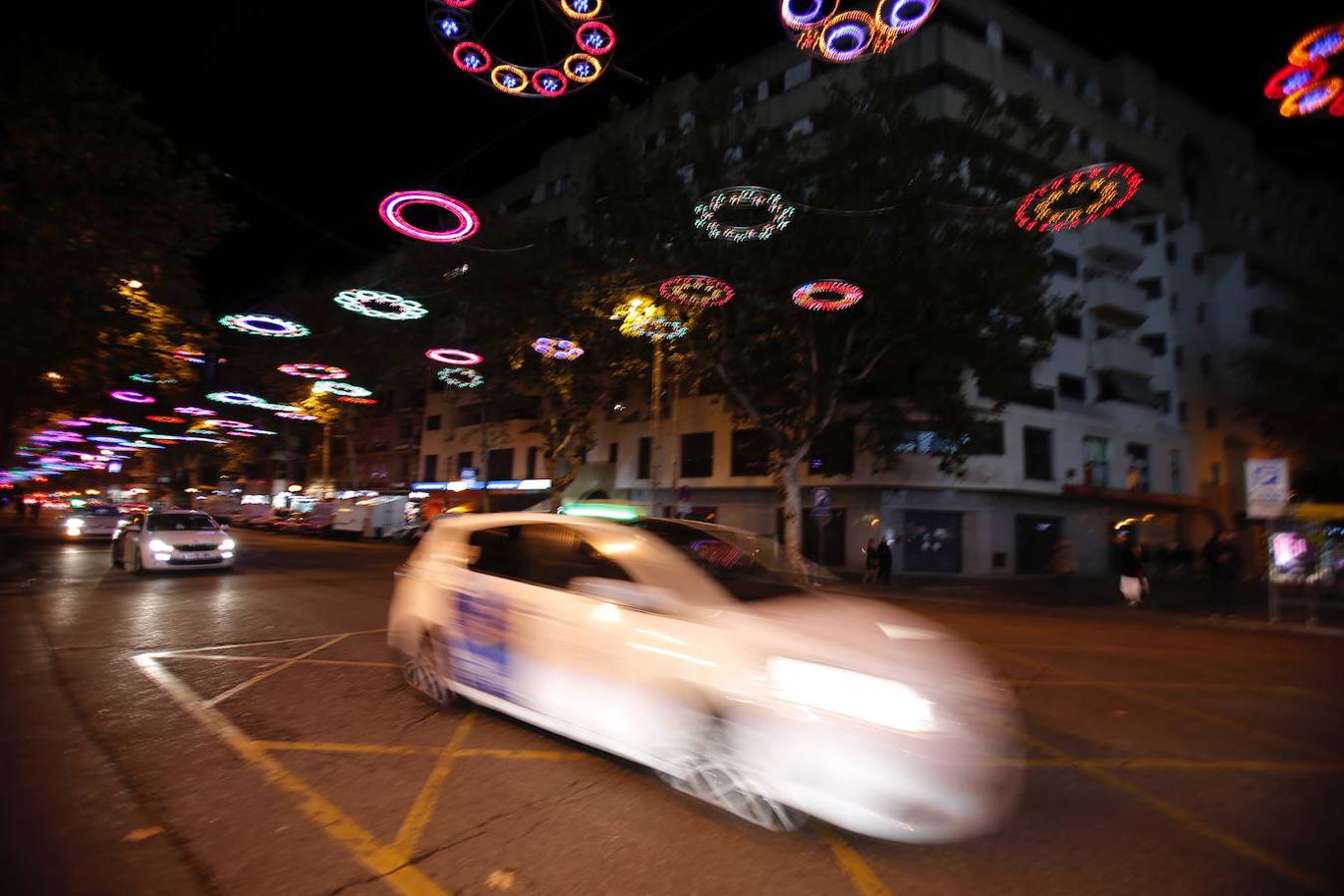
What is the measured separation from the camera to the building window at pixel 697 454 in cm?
2994

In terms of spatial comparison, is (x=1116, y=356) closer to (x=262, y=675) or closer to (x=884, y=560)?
(x=884, y=560)

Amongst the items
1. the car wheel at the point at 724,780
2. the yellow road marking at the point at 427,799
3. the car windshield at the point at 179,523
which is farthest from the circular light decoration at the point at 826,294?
the car windshield at the point at 179,523

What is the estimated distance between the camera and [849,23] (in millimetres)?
9797

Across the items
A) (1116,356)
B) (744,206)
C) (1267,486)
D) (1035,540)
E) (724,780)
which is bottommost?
(724,780)

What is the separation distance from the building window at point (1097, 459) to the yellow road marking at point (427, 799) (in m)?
29.3

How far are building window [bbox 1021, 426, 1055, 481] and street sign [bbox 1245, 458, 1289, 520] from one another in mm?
11748

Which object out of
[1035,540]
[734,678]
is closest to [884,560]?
[1035,540]

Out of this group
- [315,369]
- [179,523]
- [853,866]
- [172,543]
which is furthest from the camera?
[315,369]

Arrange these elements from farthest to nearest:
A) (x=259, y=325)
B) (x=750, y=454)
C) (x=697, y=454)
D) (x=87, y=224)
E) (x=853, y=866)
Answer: (x=697, y=454) → (x=750, y=454) → (x=259, y=325) → (x=87, y=224) → (x=853, y=866)

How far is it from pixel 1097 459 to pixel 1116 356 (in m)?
4.44

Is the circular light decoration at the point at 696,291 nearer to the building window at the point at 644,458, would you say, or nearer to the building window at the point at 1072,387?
the building window at the point at 644,458

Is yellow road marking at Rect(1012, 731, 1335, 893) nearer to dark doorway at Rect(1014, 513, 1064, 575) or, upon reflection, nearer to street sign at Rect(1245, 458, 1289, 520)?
street sign at Rect(1245, 458, 1289, 520)

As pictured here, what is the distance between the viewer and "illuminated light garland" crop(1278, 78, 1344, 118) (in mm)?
7766

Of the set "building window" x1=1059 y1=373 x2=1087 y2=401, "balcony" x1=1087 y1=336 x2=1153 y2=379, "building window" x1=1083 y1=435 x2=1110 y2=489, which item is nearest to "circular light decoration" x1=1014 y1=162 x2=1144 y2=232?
"building window" x1=1059 y1=373 x2=1087 y2=401
